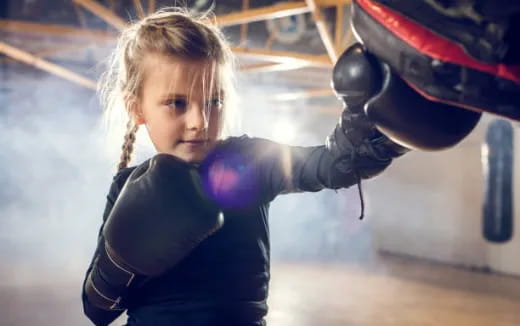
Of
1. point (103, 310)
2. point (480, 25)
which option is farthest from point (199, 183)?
point (480, 25)

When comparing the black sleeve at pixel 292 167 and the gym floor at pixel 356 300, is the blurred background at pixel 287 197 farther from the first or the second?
the black sleeve at pixel 292 167

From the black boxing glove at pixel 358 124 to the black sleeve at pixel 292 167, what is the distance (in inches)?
0.7

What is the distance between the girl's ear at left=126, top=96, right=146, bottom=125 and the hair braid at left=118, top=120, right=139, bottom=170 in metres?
0.04

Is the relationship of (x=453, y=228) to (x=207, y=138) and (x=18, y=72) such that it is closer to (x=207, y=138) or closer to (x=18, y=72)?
(x=18, y=72)

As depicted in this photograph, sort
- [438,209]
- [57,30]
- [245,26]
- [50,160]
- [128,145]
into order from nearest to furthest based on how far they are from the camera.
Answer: [128,145] → [57,30] → [245,26] → [438,209] → [50,160]

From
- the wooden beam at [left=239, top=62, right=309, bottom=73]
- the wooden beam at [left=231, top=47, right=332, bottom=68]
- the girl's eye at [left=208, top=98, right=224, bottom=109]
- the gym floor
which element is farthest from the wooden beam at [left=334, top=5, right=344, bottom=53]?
the girl's eye at [left=208, top=98, right=224, bottom=109]

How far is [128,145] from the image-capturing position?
1.01 meters

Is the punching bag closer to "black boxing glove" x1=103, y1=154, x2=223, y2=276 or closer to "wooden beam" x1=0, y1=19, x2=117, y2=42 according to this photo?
"black boxing glove" x1=103, y1=154, x2=223, y2=276

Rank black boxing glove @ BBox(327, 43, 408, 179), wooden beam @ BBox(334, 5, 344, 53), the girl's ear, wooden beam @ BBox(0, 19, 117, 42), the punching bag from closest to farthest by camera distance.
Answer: black boxing glove @ BBox(327, 43, 408, 179), the girl's ear, the punching bag, wooden beam @ BBox(334, 5, 344, 53), wooden beam @ BBox(0, 19, 117, 42)

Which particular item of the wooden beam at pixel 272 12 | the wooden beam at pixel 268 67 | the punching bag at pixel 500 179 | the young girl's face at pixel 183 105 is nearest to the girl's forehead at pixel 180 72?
the young girl's face at pixel 183 105

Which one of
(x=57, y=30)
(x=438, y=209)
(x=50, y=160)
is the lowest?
(x=438, y=209)

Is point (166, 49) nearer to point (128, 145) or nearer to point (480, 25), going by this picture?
point (128, 145)

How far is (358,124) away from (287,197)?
561 cm

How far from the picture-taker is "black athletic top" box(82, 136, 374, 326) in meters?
0.76
